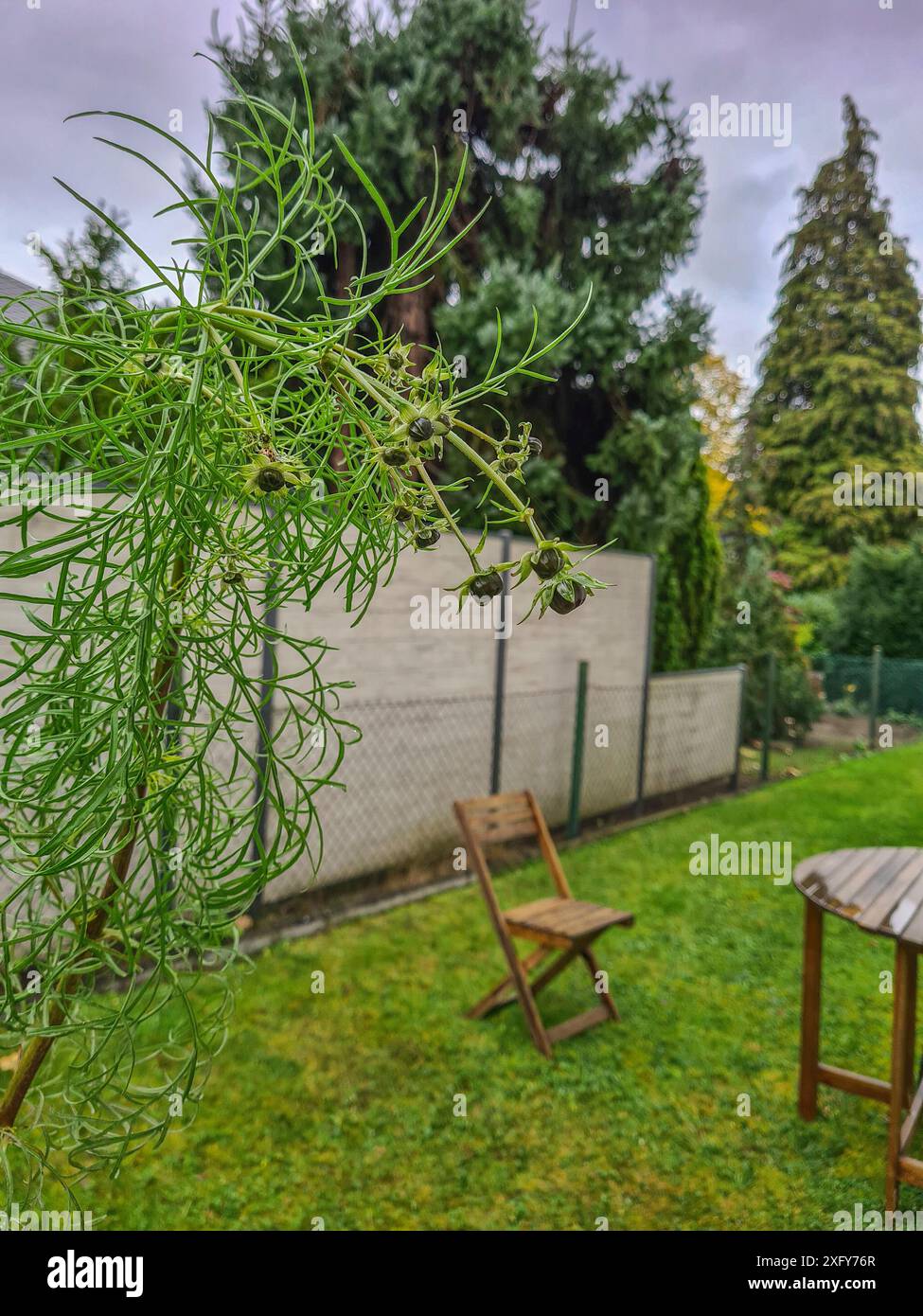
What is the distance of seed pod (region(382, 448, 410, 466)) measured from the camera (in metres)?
0.65

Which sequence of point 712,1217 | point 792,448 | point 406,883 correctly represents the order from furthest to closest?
1. point 792,448
2. point 406,883
3. point 712,1217

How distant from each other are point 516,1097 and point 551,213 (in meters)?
7.28

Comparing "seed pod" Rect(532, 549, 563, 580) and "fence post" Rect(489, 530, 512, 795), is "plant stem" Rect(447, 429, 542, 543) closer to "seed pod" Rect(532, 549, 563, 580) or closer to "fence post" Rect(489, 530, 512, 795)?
"seed pod" Rect(532, 549, 563, 580)

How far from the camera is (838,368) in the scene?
23.4 m

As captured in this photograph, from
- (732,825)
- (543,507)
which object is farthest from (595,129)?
(732,825)

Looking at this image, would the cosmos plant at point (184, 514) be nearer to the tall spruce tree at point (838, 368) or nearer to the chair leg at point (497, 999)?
the chair leg at point (497, 999)

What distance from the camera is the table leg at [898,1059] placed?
2.67 m

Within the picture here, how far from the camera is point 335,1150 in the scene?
301 cm
